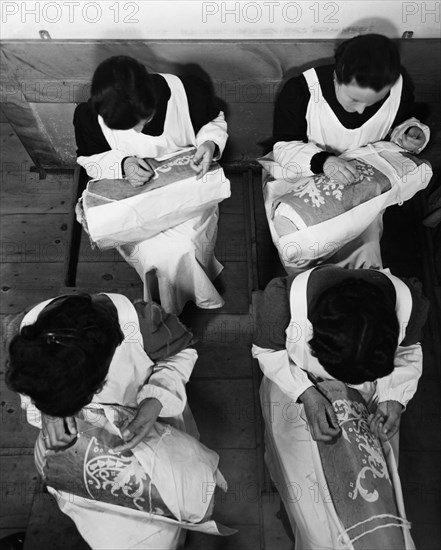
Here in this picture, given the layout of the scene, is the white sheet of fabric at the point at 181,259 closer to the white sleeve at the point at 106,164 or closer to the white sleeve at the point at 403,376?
the white sleeve at the point at 106,164

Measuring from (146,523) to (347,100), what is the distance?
3.55 feet

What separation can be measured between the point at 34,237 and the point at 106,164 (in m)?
0.67

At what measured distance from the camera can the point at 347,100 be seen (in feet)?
4.33

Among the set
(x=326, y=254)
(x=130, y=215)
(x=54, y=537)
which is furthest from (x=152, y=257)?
(x=54, y=537)

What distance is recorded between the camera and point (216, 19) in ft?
4.83

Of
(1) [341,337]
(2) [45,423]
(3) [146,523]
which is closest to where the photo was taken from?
(1) [341,337]

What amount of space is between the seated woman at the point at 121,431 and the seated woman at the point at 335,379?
208mm

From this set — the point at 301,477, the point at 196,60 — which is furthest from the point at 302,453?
the point at 196,60

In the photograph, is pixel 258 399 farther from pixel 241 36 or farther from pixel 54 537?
pixel 241 36

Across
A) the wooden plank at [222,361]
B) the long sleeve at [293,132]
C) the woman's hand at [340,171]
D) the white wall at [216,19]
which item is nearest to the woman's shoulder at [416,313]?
the woman's hand at [340,171]

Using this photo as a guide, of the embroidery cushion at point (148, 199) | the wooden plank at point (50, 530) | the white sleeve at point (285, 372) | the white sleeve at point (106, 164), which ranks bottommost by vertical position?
the wooden plank at point (50, 530)

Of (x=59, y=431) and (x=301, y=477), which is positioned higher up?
(x=59, y=431)

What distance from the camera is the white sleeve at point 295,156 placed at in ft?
4.65

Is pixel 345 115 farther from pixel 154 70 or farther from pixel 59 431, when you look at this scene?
pixel 59 431
